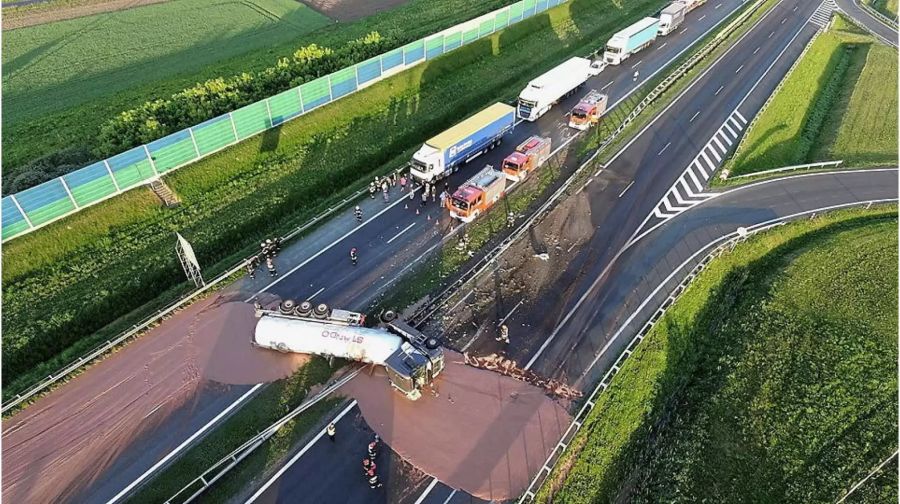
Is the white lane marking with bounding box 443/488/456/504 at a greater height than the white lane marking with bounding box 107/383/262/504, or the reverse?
the white lane marking with bounding box 107/383/262/504

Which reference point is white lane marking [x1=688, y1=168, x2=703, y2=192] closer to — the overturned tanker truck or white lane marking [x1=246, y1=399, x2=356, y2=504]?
the overturned tanker truck

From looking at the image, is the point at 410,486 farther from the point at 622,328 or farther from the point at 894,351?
the point at 894,351

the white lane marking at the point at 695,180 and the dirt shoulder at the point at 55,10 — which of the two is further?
the dirt shoulder at the point at 55,10

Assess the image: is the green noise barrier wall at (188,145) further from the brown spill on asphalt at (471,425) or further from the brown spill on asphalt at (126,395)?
the brown spill on asphalt at (471,425)

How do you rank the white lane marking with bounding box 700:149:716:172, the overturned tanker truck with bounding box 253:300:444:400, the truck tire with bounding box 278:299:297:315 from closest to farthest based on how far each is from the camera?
1. the overturned tanker truck with bounding box 253:300:444:400
2. the truck tire with bounding box 278:299:297:315
3. the white lane marking with bounding box 700:149:716:172

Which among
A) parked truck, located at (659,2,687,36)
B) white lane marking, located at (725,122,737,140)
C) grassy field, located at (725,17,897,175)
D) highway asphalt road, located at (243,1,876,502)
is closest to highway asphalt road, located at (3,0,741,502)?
highway asphalt road, located at (243,1,876,502)

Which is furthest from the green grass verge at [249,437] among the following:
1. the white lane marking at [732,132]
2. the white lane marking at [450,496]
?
the white lane marking at [732,132]

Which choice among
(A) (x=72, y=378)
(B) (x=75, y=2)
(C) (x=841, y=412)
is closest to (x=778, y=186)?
(C) (x=841, y=412)
